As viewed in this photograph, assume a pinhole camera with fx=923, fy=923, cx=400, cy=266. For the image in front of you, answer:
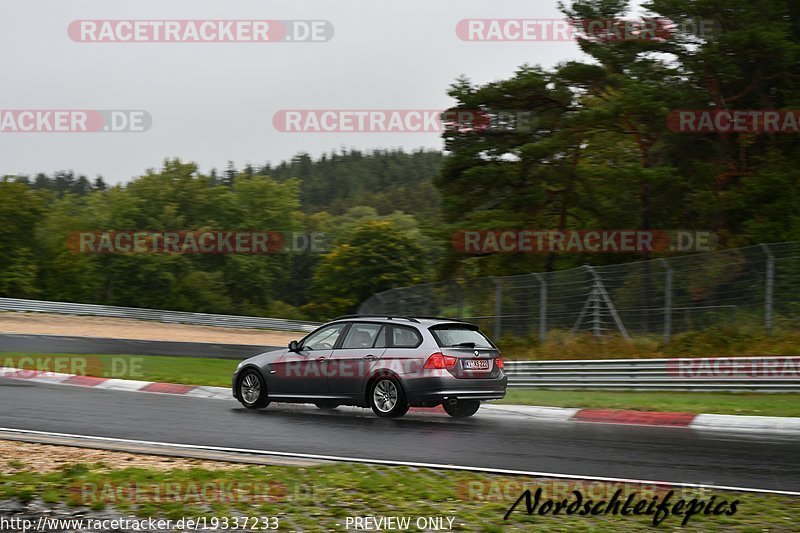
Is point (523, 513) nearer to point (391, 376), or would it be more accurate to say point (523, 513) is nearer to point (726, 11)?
point (391, 376)

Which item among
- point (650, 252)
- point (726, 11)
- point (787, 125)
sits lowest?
point (650, 252)

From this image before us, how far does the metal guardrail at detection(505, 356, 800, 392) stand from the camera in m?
16.4

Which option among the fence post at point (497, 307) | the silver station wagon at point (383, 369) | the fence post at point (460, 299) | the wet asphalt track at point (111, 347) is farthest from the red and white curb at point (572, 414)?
the wet asphalt track at point (111, 347)

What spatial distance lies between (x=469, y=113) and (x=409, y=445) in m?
26.1

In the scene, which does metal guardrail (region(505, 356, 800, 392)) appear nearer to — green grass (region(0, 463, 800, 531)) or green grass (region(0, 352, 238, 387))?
green grass (region(0, 352, 238, 387))

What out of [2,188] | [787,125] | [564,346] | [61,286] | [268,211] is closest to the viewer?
[564,346]

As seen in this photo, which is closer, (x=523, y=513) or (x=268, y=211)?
(x=523, y=513)

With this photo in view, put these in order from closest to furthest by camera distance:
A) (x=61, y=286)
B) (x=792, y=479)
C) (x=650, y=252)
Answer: (x=792, y=479) → (x=650, y=252) → (x=61, y=286)

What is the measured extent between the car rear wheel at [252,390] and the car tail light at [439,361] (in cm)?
282

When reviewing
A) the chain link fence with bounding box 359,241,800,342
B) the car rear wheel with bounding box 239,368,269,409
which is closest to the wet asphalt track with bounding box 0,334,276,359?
the chain link fence with bounding box 359,241,800,342

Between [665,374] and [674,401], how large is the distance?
219cm

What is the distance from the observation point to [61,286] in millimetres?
86125

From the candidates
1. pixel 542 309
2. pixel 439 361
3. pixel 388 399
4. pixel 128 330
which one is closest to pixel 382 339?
pixel 388 399

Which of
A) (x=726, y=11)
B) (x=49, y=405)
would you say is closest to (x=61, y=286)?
(x=726, y=11)
